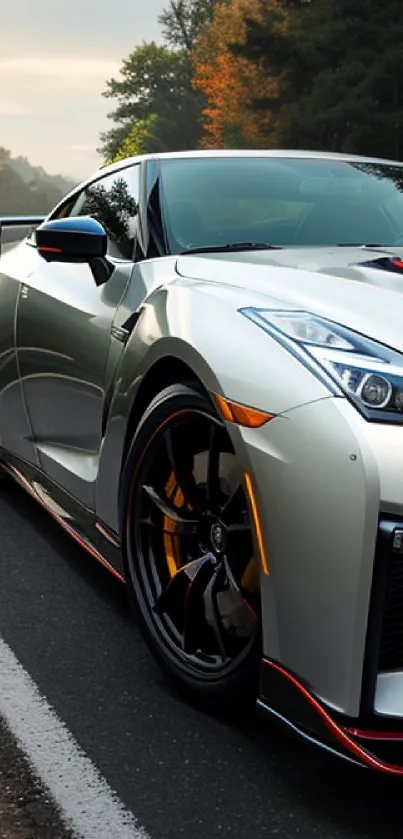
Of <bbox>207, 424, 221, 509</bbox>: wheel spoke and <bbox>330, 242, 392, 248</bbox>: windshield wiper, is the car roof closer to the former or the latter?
<bbox>330, 242, 392, 248</bbox>: windshield wiper

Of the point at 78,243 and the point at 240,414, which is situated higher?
the point at 78,243

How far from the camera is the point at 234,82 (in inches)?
2328

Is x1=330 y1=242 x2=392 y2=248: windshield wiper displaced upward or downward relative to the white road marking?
upward

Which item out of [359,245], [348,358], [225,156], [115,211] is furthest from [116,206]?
[348,358]

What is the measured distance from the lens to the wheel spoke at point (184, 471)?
2791 mm

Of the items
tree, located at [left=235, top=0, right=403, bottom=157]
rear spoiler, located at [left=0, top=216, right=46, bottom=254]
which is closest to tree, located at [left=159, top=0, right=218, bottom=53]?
tree, located at [left=235, top=0, right=403, bottom=157]

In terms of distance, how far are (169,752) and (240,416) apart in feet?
2.73

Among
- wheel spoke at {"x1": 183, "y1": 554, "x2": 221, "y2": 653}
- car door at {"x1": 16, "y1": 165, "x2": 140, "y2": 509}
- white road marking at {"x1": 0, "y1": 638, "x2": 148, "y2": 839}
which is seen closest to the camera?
white road marking at {"x1": 0, "y1": 638, "x2": 148, "y2": 839}

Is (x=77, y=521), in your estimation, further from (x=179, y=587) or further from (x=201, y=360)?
(x=201, y=360)

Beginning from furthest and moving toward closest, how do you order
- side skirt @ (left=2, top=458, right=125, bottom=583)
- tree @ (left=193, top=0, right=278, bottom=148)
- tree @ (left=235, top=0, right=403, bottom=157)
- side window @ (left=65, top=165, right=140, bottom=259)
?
tree @ (left=193, top=0, right=278, bottom=148) → tree @ (left=235, top=0, right=403, bottom=157) → side window @ (left=65, top=165, right=140, bottom=259) → side skirt @ (left=2, top=458, right=125, bottom=583)

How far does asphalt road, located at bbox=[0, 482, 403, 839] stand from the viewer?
2.34 meters

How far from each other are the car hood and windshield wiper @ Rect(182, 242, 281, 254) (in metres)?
0.07

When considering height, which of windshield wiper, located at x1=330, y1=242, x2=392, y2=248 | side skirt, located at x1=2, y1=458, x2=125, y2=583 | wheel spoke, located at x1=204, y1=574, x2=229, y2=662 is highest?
windshield wiper, located at x1=330, y1=242, x2=392, y2=248

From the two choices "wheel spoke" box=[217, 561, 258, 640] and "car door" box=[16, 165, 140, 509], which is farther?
"car door" box=[16, 165, 140, 509]
